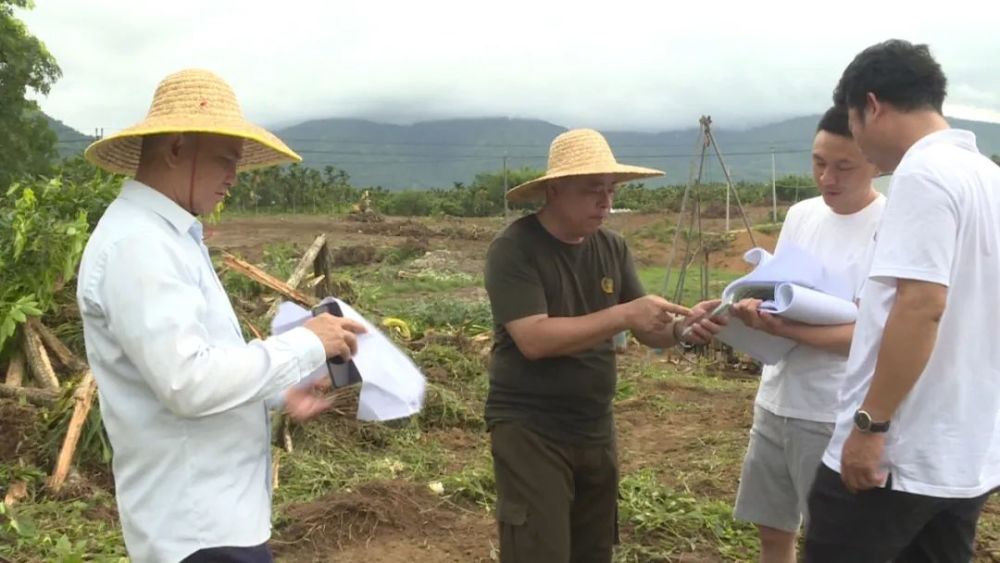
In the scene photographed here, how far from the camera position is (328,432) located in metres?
5.74

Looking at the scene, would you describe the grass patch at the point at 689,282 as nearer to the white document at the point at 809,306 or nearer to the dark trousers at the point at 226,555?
the white document at the point at 809,306

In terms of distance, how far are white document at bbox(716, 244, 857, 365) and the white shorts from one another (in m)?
0.24

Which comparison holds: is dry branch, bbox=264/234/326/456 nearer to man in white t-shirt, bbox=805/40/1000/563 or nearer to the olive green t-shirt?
the olive green t-shirt

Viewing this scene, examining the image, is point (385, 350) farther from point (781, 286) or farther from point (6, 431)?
point (6, 431)

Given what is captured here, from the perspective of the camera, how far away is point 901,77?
1.98 metres

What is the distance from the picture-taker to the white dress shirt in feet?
5.14

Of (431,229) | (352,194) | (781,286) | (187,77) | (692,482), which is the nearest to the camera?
(187,77)

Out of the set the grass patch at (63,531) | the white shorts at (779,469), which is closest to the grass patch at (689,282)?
the grass patch at (63,531)

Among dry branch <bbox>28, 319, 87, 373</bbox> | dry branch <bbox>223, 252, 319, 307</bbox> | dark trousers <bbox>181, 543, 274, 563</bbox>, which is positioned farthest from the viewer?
dry branch <bbox>223, 252, 319, 307</bbox>

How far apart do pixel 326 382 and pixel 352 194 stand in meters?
33.0

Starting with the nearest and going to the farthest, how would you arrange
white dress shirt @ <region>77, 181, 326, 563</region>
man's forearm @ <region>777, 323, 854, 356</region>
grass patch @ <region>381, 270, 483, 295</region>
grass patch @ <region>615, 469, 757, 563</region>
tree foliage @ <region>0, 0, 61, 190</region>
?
white dress shirt @ <region>77, 181, 326, 563</region> → man's forearm @ <region>777, 323, 854, 356</region> → grass patch @ <region>615, 469, 757, 563</region> → grass patch @ <region>381, 270, 483, 295</region> → tree foliage @ <region>0, 0, 61, 190</region>

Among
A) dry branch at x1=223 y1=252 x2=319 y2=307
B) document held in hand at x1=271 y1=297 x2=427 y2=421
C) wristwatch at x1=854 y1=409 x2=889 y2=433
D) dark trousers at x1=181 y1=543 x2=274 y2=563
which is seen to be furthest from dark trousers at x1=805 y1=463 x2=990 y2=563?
dry branch at x1=223 y1=252 x2=319 y2=307

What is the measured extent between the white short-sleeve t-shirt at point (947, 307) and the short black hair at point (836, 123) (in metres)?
0.62

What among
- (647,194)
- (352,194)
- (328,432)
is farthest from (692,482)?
(647,194)
